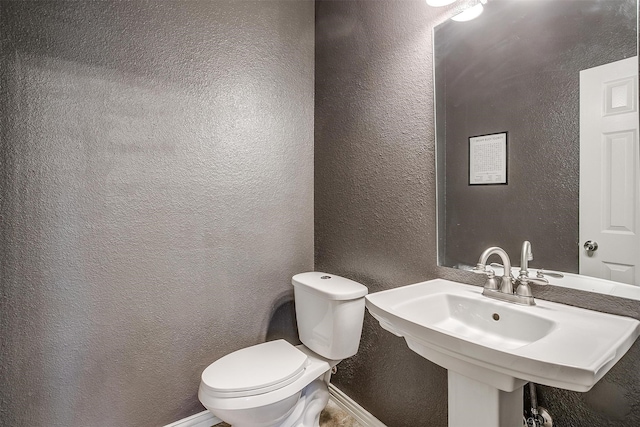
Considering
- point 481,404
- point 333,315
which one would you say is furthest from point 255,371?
point 481,404

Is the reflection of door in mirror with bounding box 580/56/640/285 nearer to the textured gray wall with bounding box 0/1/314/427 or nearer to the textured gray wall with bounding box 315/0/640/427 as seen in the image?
the textured gray wall with bounding box 315/0/640/427

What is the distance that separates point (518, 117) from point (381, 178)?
2.07 feet

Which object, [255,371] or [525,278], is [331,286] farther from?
[525,278]

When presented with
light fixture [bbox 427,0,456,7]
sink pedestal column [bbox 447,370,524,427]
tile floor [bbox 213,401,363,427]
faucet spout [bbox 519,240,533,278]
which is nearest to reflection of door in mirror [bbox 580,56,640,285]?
faucet spout [bbox 519,240,533,278]

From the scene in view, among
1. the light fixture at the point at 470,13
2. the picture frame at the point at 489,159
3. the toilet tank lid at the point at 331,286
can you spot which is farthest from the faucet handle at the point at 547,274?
the light fixture at the point at 470,13

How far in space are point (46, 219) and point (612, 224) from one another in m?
1.98

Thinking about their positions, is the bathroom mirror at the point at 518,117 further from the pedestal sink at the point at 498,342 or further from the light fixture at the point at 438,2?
the pedestal sink at the point at 498,342

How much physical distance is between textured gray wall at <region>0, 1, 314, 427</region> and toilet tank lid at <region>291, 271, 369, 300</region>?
0.26 metres

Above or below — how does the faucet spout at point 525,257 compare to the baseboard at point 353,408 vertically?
above

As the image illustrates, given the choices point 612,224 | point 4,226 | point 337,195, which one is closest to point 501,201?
point 612,224

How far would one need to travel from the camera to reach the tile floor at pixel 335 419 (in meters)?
1.66

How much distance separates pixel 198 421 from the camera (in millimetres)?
1604

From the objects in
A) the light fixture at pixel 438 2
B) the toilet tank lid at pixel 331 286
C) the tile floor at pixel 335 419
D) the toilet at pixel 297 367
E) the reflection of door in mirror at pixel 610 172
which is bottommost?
the tile floor at pixel 335 419

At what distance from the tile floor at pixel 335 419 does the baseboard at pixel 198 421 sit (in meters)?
0.04
